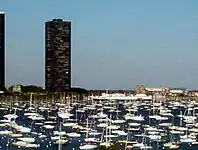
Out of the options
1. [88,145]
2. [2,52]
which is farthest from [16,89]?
[88,145]

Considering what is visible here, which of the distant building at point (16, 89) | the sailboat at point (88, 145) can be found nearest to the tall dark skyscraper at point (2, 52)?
the distant building at point (16, 89)

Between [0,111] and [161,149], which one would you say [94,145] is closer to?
[161,149]

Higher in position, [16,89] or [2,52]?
[2,52]

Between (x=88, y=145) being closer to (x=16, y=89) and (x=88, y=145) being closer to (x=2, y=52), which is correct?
(x=16, y=89)

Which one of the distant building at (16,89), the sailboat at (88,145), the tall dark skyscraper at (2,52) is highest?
the tall dark skyscraper at (2,52)

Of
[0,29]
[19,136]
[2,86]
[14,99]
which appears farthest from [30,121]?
[0,29]

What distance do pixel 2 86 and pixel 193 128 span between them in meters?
101

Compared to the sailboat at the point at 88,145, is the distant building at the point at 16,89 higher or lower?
higher

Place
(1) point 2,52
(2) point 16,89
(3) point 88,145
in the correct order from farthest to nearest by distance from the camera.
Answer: (1) point 2,52, (2) point 16,89, (3) point 88,145

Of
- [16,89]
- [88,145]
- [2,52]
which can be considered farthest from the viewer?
[2,52]

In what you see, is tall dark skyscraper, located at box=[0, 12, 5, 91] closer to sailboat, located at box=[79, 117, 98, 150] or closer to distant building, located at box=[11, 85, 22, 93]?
distant building, located at box=[11, 85, 22, 93]

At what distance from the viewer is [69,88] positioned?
184 meters

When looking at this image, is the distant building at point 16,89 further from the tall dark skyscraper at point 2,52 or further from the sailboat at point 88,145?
the sailboat at point 88,145

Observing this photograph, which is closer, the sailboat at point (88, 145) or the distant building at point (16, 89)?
the sailboat at point (88, 145)
